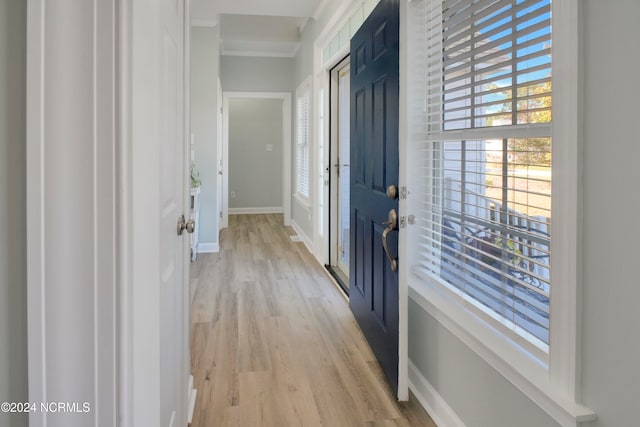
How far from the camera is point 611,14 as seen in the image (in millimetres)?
1107

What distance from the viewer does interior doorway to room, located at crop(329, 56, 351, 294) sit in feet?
15.9

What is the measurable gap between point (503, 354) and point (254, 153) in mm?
8341

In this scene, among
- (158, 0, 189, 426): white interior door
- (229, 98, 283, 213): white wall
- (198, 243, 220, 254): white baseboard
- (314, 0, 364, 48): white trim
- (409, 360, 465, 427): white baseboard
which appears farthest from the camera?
(229, 98, 283, 213): white wall

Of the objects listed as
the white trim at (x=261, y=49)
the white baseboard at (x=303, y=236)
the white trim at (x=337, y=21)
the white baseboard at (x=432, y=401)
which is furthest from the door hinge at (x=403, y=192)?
the white trim at (x=261, y=49)

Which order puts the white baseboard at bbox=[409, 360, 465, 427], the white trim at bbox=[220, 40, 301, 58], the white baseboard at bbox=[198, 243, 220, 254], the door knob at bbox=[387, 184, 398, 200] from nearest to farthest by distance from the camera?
the white baseboard at bbox=[409, 360, 465, 427] → the door knob at bbox=[387, 184, 398, 200] → the white baseboard at bbox=[198, 243, 220, 254] → the white trim at bbox=[220, 40, 301, 58]

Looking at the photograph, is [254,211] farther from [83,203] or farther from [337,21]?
[83,203]

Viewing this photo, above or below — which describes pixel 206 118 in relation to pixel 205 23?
below

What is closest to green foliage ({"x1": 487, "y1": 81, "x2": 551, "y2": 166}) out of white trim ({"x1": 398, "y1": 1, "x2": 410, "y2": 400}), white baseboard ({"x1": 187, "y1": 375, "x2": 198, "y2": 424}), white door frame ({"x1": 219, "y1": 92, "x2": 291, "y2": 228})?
white trim ({"x1": 398, "y1": 1, "x2": 410, "y2": 400})

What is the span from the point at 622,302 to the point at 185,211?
152 centimetres

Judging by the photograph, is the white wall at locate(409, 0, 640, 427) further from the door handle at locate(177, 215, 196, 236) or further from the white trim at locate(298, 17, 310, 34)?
the white trim at locate(298, 17, 310, 34)

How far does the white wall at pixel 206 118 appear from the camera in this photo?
5785mm

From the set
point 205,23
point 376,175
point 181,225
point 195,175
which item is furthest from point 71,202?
point 205,23

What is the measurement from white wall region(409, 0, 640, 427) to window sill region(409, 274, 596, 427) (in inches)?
2.8

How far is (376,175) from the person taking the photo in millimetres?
2639
